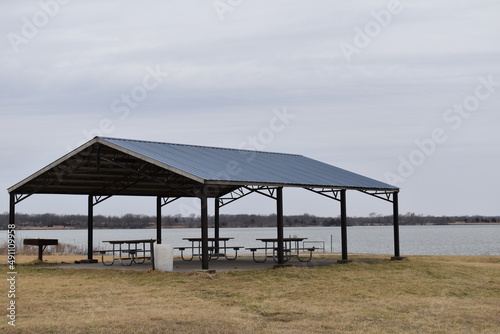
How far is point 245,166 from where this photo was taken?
19.2m

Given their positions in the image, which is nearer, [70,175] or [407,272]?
[407,272]

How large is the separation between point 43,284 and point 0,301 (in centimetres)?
261

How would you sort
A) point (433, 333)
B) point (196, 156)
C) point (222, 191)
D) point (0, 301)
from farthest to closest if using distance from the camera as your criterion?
1. point (222, 191)
2. point (196, 156)
3. point (0, 301)
4. point (433, 333)

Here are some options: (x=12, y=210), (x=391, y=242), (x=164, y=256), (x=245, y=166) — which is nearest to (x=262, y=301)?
(x=164, y=256)

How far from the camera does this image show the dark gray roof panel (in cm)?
1662

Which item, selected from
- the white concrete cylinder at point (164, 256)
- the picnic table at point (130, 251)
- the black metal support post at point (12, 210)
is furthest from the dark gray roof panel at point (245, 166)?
the black metal support post at point (12, 210)

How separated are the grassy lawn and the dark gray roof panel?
2.38m

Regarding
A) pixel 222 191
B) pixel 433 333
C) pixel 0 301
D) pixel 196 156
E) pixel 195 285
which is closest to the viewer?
pixel 433 333

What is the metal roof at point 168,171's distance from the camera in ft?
54.7

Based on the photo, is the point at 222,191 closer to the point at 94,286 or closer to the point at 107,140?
the point at 107,140

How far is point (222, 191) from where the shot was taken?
23719 millimetres

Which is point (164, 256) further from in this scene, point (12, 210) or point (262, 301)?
point (12, 210)

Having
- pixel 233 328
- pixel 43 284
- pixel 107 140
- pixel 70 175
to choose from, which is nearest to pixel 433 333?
pixel 233 328

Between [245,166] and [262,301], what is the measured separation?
25.0 ft
